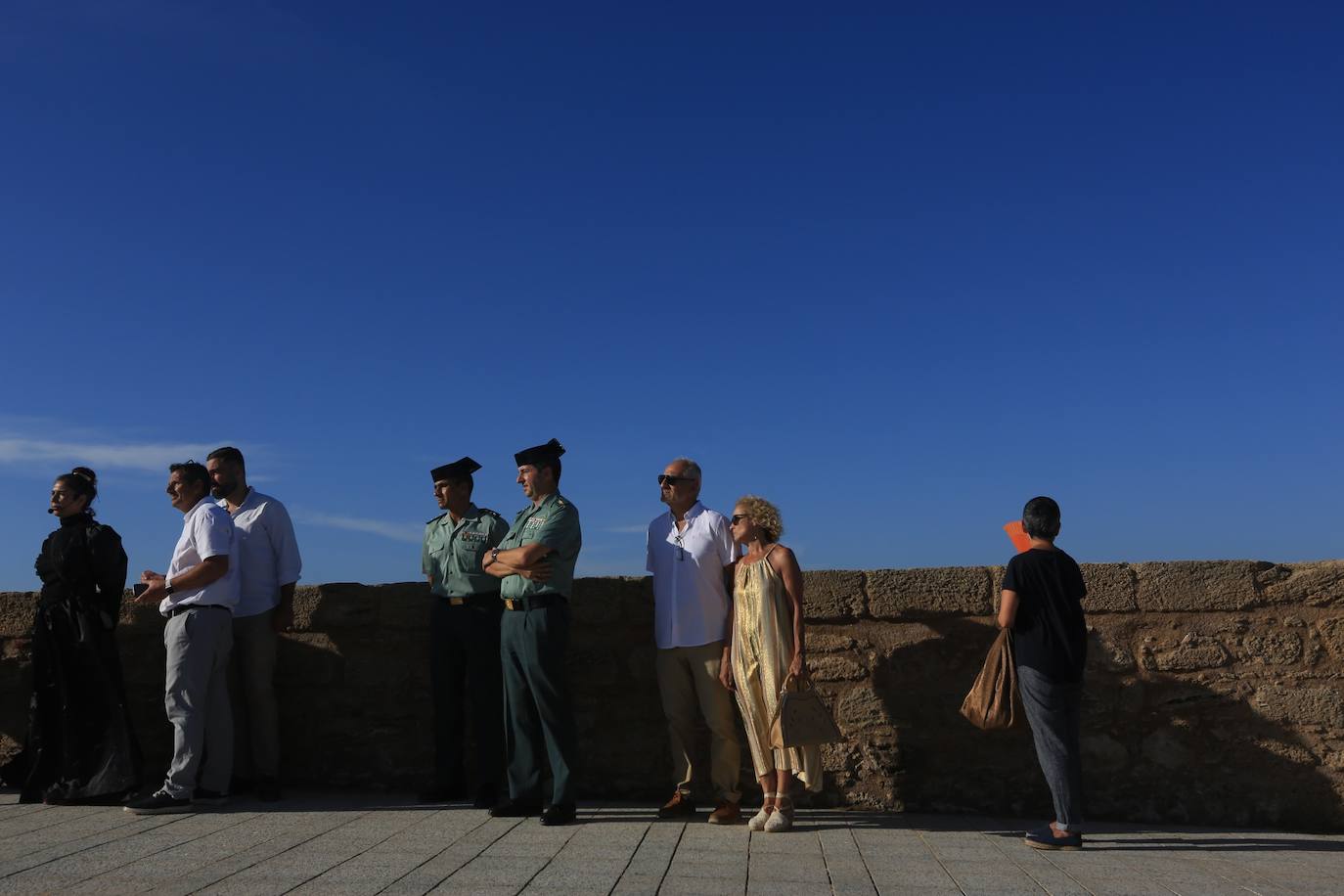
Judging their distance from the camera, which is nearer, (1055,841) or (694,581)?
(1055,841)

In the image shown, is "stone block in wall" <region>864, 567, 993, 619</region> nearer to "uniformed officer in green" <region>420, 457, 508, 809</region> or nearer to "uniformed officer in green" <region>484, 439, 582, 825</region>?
"uniformed officer in green" <region>484, 439, 582, 825</region>

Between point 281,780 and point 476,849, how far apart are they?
2.32m

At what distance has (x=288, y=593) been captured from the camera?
5754mm

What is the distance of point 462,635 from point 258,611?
45.2 inches

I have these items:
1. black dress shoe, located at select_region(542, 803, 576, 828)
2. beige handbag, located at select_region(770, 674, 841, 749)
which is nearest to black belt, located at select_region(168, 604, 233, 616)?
black dress shoe, located at select_region(542, 803, 576, 828)

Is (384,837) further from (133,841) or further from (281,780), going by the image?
(281,780)

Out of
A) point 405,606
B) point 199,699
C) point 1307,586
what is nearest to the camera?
point 199,699

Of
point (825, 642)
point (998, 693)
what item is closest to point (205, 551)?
point (825, 642)

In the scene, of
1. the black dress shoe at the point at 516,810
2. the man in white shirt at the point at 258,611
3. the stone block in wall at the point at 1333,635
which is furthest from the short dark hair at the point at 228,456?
the stone block in wall at the point at 1333,635

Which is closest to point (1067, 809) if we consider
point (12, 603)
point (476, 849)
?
point (476, 849)

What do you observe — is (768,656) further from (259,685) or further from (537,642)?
(259,685)

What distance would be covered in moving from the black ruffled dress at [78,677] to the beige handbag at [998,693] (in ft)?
14.1

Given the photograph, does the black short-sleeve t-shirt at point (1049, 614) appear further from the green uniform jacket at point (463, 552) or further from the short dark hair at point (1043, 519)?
the green uniform jacket at point (463, 552)

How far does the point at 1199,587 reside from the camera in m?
5.59
